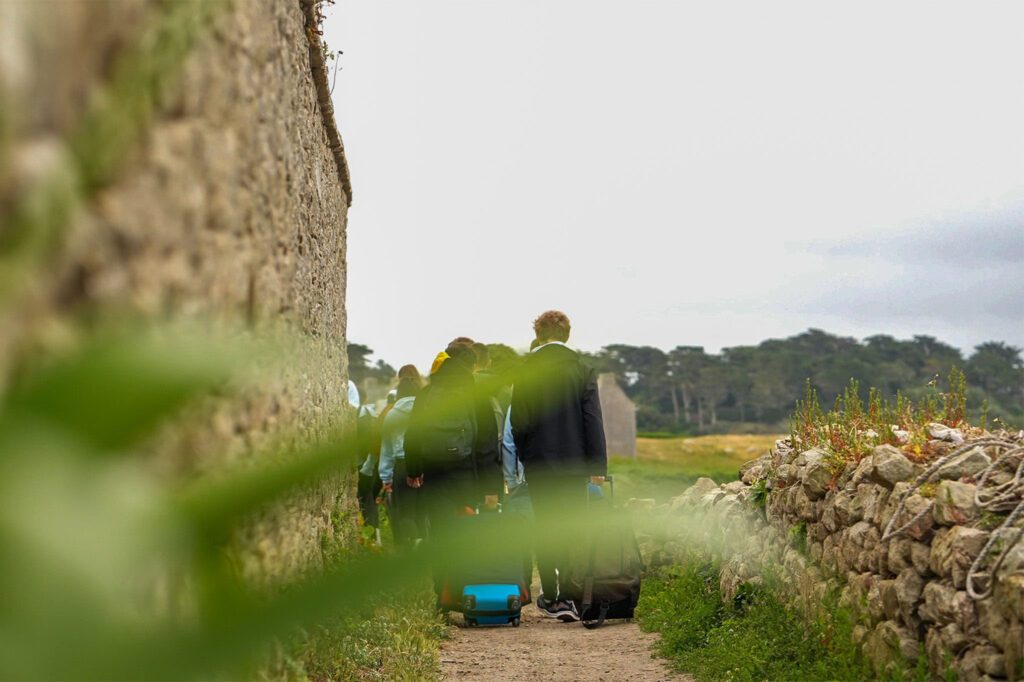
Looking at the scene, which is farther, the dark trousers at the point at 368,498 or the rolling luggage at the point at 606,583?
the dark trousers at the point at 368,498

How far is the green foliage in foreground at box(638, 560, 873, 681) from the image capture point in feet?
18.4

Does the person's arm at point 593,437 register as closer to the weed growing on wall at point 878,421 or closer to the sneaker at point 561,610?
the weed growing on wall at point 878,421

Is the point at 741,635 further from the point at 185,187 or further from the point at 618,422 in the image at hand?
the point at 618,422

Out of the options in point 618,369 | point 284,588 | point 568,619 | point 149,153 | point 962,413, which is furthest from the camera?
point 618,369

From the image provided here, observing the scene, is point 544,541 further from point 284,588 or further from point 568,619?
point 568,619

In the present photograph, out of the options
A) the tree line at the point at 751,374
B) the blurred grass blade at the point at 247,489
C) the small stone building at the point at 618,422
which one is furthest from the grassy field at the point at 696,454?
the blurred grass blade at the point at 247,489

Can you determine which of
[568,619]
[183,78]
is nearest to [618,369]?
[568,619]

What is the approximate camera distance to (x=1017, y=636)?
13.3ft

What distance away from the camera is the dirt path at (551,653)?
6777 mm

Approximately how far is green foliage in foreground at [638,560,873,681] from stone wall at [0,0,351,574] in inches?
98.0

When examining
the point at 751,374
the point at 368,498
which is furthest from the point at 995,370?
the point at 368,498

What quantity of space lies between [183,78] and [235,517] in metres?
2.07

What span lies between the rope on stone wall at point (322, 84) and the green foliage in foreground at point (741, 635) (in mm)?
4299

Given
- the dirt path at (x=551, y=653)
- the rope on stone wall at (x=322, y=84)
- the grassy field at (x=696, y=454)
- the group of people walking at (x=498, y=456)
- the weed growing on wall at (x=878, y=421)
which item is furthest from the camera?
the grassy field at (x=696, y=454)
